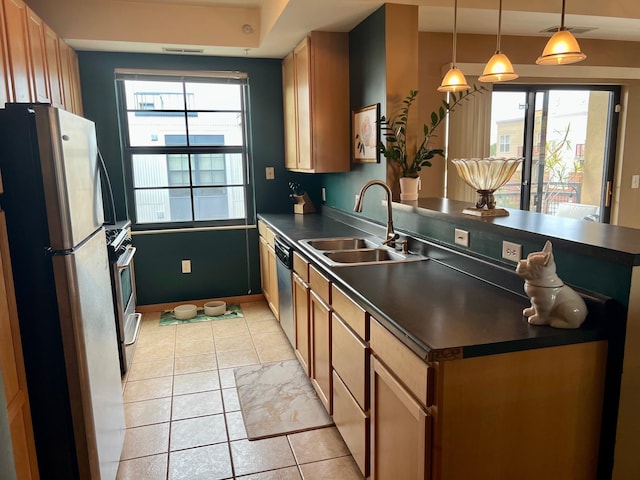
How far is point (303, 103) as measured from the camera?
3.73 meters

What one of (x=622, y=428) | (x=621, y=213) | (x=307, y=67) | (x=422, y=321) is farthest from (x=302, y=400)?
(x=621, y=213)

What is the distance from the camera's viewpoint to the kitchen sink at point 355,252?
252cm

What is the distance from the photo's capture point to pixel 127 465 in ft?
7.37

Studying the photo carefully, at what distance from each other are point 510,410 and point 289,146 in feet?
11.1

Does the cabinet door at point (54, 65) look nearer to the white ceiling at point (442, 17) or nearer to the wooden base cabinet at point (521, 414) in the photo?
the white ceiling at point (442, 17)

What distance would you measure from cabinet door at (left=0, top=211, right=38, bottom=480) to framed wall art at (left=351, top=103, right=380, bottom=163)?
213 cm

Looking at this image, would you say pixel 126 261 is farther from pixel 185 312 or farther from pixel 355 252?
pixel 355 252

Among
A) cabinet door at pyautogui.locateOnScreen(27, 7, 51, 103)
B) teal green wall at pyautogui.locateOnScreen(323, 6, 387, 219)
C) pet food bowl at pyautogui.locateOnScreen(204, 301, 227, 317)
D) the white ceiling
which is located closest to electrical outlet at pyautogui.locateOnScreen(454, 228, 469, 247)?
teal green wall at pyautogui.locateOnScreen(323, 6, 387, 219)

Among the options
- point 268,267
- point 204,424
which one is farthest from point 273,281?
point 204,424

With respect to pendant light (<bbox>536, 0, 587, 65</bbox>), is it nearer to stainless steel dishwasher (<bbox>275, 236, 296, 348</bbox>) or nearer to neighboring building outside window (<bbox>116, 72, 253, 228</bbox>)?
stainless steel dishwasher (<bbox>275, 236, 296, 348</bbox>)

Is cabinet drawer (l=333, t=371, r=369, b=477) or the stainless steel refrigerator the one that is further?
cabinet drawer (l=333, t=371, r=369, b=477)

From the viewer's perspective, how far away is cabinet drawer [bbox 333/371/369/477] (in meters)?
1.94

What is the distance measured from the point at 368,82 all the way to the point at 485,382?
2331mm

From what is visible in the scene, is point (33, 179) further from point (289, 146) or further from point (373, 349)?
point (289, 146)
